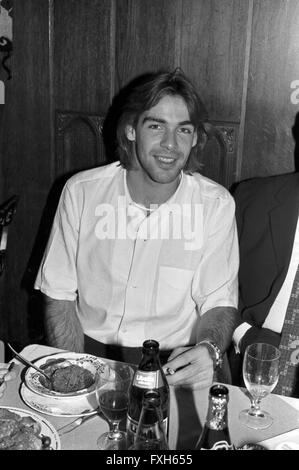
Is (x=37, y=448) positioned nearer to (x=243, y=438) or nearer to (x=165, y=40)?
(x=243, y=438)

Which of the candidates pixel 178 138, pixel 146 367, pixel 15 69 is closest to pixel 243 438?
pixel 146 367

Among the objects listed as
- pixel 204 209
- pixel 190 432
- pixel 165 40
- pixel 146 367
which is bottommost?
pixel 190 432

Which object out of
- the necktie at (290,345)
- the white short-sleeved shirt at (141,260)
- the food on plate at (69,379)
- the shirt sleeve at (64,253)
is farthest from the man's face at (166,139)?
the food on plate at (69,379)

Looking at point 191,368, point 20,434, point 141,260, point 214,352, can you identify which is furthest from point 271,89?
point 20,434

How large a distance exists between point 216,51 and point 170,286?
39.6 inches

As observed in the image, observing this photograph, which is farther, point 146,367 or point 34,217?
point 34,217

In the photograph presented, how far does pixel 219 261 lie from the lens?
189 centimetres

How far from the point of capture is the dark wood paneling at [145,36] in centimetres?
226

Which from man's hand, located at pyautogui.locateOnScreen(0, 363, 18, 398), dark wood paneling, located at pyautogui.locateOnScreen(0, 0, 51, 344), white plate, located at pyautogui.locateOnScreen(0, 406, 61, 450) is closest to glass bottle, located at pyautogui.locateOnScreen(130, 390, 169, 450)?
white plate, located at pyautogui.locateOnScreen(0, 406, 61, 450)

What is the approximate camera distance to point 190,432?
3.88 ft

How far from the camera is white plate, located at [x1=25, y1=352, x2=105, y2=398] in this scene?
1.28 m
